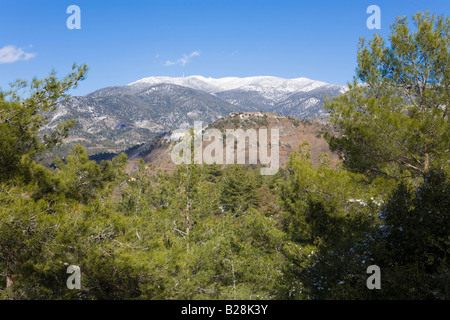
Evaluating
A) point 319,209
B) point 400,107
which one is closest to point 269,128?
point 400,107

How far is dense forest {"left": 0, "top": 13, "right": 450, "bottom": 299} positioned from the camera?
5.36 m

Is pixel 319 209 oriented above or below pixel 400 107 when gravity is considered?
below

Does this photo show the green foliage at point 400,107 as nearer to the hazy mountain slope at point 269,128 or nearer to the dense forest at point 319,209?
the dense forest at point 319,209

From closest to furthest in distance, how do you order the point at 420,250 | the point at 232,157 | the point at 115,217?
the point at 420,250 → the point at 115,217 → the point at 232,157

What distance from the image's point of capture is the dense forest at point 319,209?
536 cm

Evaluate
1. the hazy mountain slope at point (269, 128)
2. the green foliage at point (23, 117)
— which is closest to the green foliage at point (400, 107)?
the green foliage at point (23, 117)

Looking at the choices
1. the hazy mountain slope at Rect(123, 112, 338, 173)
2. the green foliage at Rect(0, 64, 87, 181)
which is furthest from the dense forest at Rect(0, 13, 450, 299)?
the hazy mountain slope at Rect(123, 112, 338, 173)

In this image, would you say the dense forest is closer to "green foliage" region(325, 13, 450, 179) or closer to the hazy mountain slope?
"green foliage" region(325, 13, 450, 179)

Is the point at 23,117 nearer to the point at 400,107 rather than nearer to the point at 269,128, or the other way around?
the point at 400,107

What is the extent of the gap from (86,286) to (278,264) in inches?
366

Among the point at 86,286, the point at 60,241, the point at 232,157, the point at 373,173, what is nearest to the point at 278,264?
the point at 373,173

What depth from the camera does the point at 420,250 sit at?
5230 millimetres

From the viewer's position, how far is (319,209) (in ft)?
28.7
